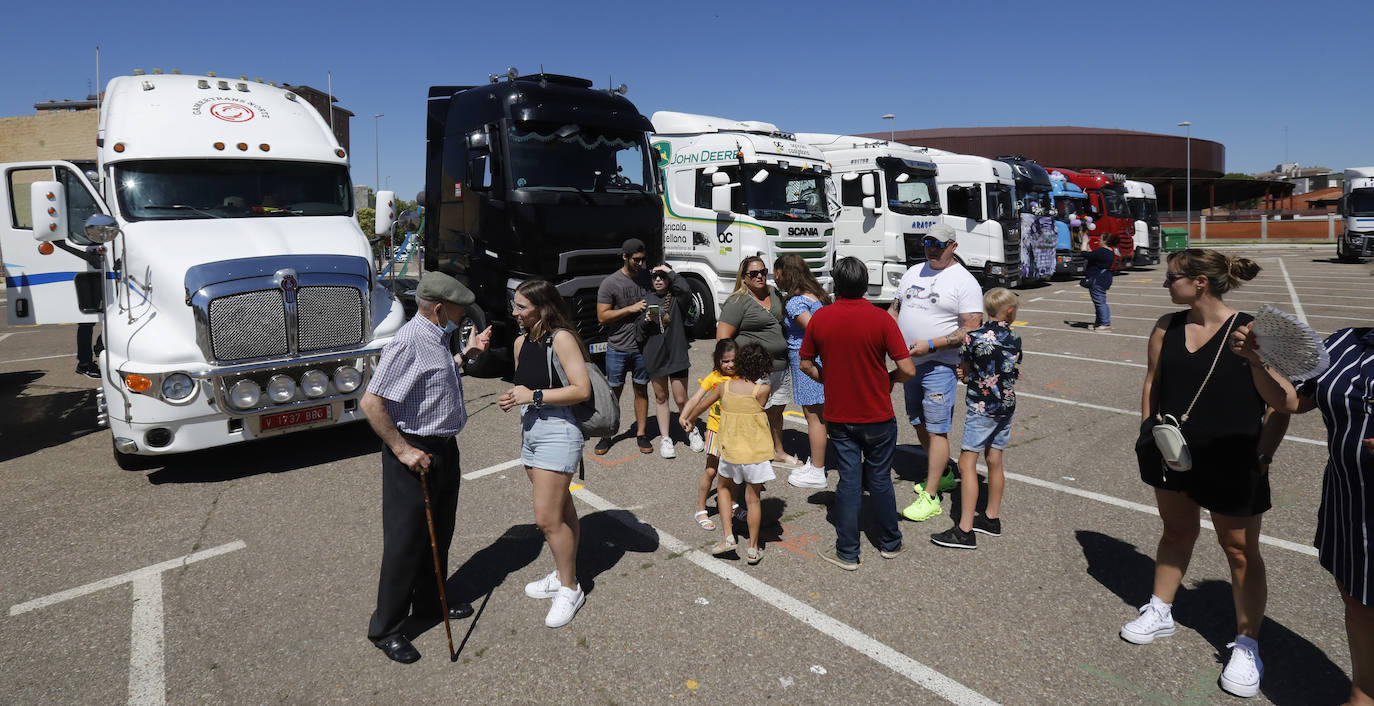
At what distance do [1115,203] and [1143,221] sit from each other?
3.87 m

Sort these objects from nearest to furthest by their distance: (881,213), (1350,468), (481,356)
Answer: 1. (1350,468)
2. (481,356)
3. (881,213)

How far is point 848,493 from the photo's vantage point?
4520 millimetres

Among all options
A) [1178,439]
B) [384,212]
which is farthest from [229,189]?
[1178,439]

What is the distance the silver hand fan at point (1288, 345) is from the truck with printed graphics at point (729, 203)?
9.23 m

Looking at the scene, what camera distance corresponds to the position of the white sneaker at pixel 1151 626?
3701 millimetres

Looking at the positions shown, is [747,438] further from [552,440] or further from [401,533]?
[401,533]

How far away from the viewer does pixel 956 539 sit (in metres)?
4.80

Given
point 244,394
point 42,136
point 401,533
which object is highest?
point 42,136

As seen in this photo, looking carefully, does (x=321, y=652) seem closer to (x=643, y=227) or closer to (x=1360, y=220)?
(x=643, y=227)

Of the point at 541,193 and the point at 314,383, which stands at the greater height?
the point at 541,193

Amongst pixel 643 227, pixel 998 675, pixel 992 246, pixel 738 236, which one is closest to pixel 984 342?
pixel 998 675

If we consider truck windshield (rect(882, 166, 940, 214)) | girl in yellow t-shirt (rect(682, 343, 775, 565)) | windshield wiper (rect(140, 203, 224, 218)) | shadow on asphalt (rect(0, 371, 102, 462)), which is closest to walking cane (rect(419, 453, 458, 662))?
girl in yellow t-shirt (rect(682, 343, 775, 565))

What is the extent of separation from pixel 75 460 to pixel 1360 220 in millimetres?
35046

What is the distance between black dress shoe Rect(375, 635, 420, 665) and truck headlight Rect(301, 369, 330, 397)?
10.5ft
